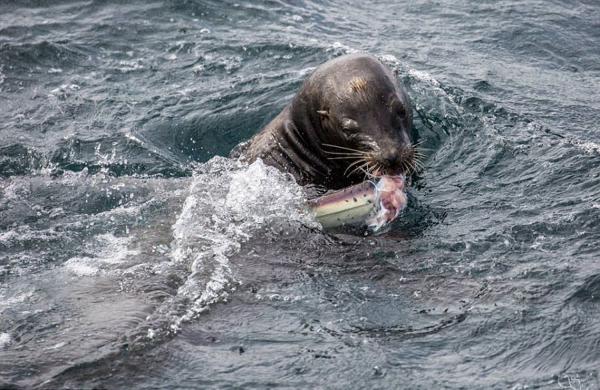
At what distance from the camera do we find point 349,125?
299 inches

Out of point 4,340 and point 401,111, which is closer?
point 4,340

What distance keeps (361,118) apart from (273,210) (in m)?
1.02

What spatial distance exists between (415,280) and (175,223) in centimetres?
213

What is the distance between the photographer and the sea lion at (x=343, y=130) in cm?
737

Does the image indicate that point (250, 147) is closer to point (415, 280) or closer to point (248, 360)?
point (415, 280)

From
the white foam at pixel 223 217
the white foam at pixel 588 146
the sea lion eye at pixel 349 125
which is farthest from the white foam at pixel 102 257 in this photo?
the white foam at pixel 588 146

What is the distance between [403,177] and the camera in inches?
281

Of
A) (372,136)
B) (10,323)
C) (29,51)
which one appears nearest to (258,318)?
(10,323)

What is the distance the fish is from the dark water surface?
185mm

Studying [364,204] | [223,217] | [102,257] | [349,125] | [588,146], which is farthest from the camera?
[588,146]

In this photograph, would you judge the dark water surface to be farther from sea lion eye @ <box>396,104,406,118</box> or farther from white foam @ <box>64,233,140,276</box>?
sea lion eye @ <box>396,104,406,118</box>

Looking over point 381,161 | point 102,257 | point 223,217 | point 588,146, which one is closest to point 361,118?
point 381,161

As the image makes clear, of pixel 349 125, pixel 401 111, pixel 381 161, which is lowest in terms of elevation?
pixel 381 161

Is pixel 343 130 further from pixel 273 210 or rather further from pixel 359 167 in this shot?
pixel 273 210
